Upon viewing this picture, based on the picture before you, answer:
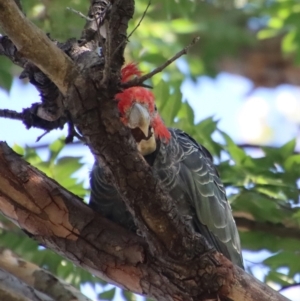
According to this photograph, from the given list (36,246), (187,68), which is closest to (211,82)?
(187,68)

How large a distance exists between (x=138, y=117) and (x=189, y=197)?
2.26ft

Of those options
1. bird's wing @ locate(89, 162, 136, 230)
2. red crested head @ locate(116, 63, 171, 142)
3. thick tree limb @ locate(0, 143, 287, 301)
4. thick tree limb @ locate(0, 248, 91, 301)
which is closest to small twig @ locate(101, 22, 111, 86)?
red crested head @ locate(116, 63, 171, 142)

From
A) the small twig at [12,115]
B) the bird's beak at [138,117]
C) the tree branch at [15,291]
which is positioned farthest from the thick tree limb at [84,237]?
the bird's beak at [138,117]

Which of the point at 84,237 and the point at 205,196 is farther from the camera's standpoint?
the point at 205,196

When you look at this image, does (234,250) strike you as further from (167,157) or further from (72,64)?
(72,64)

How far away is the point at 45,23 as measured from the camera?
4.39 meters

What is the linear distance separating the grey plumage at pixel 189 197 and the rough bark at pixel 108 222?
346mm

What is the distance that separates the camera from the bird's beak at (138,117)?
297cm

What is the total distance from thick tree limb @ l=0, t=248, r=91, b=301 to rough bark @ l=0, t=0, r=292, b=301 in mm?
351

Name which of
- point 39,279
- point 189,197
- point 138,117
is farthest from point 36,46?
point 39,279

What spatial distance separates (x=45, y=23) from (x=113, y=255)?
2.07 meters

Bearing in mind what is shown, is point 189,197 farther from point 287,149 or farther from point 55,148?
point 55,148

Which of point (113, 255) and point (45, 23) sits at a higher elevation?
point (45, 23)

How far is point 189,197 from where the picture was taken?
3.45m
